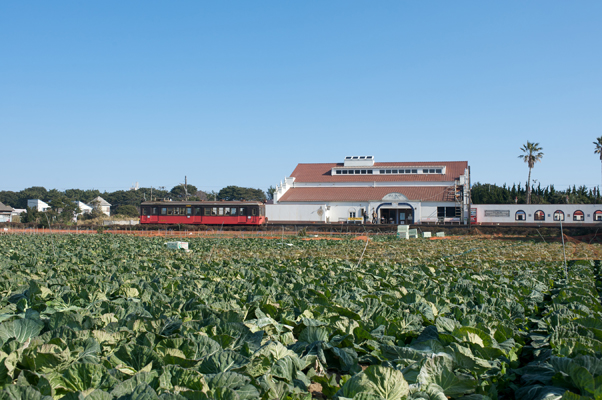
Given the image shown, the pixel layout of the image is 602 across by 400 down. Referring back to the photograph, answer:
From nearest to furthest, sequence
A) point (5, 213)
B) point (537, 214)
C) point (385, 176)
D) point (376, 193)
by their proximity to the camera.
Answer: point (537, 214)
point (376, 193)
point (385, 176)
point (5, 213)

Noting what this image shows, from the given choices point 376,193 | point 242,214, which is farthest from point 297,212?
point 376,193

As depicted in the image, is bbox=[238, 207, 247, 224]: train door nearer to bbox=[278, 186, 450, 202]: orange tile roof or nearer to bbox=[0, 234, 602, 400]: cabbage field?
bbox=[278, 186, 450, 202]: orange tile roof

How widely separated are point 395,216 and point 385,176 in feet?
27.7

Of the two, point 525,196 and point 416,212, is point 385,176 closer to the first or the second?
point 416,212

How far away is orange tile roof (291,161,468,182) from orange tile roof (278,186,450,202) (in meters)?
2.18

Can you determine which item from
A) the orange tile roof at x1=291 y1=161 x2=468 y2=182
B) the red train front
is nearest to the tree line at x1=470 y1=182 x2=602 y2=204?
the orange tile roof at x1=291 y1=161 x2=468 y2=182

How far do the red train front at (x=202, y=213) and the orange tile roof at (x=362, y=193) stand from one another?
9.94m

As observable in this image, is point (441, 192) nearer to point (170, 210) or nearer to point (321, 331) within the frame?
point (170, 210)

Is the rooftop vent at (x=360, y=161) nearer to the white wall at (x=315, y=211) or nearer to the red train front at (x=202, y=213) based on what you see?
the white wall at (x=315, y=211)

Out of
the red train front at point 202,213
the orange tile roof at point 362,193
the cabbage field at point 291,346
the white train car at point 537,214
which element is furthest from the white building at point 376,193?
the cabbage field at point 291,346

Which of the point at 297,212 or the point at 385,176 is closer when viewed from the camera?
the point at 297,212

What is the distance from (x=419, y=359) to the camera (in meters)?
3.83

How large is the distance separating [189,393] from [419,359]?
212 centimetres

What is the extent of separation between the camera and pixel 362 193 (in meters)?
55.9
